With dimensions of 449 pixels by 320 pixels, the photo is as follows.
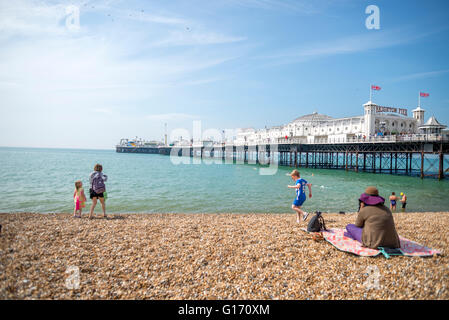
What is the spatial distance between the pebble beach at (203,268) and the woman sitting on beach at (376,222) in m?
0.31

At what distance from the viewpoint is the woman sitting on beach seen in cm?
436

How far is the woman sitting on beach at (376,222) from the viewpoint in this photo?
4.36 meters

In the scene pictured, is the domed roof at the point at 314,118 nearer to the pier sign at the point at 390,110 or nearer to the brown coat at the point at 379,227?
the pier sign at the point at 390,110

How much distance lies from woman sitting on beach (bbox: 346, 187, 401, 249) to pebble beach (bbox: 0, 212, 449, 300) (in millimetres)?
308

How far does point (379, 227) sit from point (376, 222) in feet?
0.38

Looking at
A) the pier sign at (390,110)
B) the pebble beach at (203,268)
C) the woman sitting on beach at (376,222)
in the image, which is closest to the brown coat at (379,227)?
the woman sitting on beach at (376,222)

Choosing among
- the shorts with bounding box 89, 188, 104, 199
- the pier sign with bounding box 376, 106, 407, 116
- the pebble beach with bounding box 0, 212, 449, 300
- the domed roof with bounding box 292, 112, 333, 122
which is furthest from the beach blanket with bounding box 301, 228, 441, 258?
the domed roof with bounding box 292, 112, 333, 122

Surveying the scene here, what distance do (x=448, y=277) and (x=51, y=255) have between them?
6646 mm

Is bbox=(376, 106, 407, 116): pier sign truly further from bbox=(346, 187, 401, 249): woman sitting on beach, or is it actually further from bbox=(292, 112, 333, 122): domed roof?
bbox=(346, 187, 401, 249): woman sitting on beach

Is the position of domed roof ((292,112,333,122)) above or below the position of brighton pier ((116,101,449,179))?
above

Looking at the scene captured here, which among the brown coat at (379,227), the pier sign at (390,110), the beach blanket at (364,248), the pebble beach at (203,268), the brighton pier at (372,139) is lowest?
the pebble beach at (203,268)
